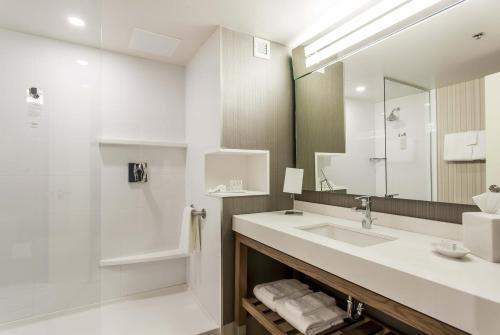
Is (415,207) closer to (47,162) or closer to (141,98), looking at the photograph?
(141,98)

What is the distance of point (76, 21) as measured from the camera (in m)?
1.84

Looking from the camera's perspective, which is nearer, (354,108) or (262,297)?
(262,297)

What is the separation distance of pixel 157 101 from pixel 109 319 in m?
1.85

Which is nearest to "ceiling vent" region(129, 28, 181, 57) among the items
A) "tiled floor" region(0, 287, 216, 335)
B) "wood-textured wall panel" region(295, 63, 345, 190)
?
"wood-textured wall panel" region(295, 63, 345, 190)

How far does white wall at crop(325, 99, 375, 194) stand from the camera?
161 centimetres

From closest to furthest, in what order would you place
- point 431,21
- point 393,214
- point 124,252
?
1. point 431,21
2. point 393,214
3. point 124,252

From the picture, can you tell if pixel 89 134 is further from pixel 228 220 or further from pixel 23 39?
pixel 228 220

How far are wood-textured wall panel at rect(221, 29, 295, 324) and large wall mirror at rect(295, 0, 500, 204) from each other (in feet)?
0.86

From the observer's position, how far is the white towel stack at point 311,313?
1.26 m

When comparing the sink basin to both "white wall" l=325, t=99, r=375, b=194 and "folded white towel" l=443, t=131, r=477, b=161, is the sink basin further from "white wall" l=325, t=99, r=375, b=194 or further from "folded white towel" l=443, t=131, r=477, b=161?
"folded white towel" l=443, t=131, r=477, b=161

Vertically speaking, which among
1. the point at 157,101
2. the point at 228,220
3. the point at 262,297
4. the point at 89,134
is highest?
the point at 157,101

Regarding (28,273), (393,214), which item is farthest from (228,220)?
(28,273)

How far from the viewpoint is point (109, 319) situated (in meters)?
1.96

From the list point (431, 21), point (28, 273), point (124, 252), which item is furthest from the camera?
point (124, 252)
